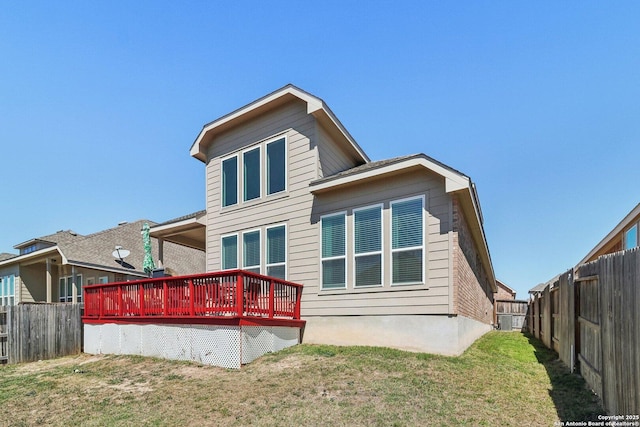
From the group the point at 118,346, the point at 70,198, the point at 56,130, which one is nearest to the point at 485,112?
the point at 118,346

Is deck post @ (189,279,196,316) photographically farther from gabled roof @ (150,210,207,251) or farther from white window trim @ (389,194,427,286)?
white window trim @ (389,194,427,286)

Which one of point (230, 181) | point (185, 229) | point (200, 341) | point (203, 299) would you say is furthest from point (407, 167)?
point (185, 229)

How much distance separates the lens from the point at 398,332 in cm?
860

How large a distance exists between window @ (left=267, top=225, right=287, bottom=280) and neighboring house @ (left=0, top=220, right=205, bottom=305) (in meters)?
10.7

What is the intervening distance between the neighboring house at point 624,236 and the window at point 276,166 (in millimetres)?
10149

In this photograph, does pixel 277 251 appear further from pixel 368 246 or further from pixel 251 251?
pixel 368 246

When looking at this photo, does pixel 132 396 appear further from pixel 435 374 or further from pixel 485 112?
pixel 485 112

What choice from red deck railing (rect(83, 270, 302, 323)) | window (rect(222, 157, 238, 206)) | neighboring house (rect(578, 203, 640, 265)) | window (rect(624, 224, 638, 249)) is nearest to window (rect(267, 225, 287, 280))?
red deck railing (rect(83, 270, 302, 323))

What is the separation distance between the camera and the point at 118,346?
10766mm

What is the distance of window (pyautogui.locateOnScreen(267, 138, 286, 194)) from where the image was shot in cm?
1118

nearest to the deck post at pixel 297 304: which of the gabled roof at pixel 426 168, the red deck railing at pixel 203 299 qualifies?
the red deck railing at pixel 203 299

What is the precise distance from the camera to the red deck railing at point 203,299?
8.33 meters

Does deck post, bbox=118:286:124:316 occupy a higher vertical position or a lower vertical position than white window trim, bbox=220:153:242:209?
lower

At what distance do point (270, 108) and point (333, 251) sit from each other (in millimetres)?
5142
